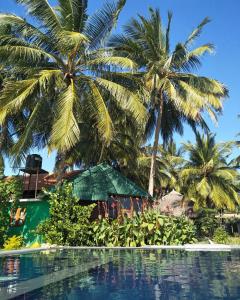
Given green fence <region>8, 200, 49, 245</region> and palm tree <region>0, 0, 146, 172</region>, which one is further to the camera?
green fence <region>8, 200, 49, 245</region>

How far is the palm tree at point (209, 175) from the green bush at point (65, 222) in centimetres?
1181

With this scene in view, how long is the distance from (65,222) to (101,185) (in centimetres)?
349

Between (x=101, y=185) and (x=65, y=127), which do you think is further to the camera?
(x=101, y=185)

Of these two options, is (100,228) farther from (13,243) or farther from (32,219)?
(13,243)

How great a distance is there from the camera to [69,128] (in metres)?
13.8

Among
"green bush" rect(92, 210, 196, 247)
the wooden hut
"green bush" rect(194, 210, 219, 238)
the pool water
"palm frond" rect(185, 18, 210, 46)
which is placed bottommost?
the pool water

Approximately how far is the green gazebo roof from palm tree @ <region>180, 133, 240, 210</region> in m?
7.97

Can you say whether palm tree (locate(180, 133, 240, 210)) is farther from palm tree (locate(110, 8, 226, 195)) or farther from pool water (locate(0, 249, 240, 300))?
pool water (locate(0, 249, 240, 300))

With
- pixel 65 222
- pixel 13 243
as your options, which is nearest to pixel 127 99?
pixel 65 222

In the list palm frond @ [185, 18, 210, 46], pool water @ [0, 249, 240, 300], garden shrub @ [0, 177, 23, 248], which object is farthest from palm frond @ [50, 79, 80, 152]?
palm frond @ [185, 18, 210, 46]

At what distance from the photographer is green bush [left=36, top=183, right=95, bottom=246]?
14.7m

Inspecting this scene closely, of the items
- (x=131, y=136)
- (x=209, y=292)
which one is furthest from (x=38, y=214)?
(x=209, y=292)

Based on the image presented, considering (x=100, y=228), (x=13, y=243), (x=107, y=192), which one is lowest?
(x=13, y=243)

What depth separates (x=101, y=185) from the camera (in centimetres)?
1784
